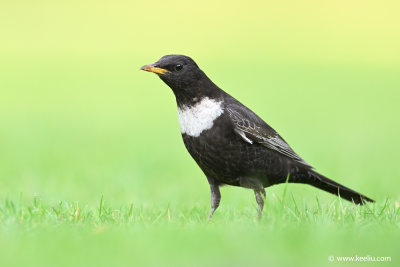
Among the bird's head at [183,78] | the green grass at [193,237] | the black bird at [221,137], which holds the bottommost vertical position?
the green grass at [193,237]

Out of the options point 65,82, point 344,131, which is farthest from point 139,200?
point 65,82

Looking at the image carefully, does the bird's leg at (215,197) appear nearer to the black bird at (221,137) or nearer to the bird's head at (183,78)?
the black bird at (221,137)

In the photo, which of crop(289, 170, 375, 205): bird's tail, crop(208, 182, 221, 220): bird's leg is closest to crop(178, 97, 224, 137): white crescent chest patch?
crop(208, 182, 221, 220): bird's leg

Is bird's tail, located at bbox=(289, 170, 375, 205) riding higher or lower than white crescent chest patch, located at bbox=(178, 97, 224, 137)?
lower

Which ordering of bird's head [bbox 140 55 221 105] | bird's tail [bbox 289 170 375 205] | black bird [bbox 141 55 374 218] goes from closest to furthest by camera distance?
black bird [bbox 141 55 374 218] < bird's head [bbox 140 55 221 105] < bird's tail [bbox 289 170 375 205]

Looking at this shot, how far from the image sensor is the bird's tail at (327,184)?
6.70 metres

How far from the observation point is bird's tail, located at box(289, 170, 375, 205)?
670cm

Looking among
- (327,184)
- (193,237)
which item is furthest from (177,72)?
(193,237)

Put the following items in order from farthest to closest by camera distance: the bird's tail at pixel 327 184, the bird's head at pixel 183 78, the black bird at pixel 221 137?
the bird's tail at pixel 327 184 → the bird's head at pixel 183 78 → the black bird at pixel 221 137

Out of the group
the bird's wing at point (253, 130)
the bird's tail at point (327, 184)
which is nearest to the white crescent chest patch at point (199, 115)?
the bird's wing at point (253, 130)

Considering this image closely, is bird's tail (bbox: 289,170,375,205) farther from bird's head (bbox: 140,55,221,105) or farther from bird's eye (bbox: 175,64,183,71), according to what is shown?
bird's eye (bbox: 175,64,183,71)

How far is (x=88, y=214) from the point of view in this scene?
18.5 feet

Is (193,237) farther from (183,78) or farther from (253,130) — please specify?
(183,78)

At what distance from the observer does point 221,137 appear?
602 centimetres
